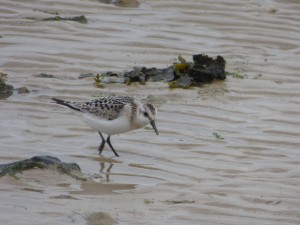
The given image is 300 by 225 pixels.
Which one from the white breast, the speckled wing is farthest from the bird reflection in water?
the speckled wing

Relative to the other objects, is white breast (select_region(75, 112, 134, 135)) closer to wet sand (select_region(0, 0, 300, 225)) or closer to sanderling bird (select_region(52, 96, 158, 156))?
sanderling bird (select_region(52, 96, 158, 156))

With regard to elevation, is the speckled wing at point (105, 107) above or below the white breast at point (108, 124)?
above

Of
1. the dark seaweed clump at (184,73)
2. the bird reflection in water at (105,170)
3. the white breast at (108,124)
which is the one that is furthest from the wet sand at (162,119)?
the white breast at (108,124)

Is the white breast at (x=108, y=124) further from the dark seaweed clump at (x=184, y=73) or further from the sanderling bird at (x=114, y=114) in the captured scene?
the dark seaweed clump at (x=184, y=73)

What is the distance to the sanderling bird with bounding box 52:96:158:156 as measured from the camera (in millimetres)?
9664

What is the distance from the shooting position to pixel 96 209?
750 centimetres

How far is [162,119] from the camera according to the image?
10.7 metres

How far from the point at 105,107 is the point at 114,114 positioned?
0.42 feet

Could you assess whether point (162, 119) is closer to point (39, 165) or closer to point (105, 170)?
point (105, 170)

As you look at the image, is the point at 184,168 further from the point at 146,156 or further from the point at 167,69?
the point at 167,69

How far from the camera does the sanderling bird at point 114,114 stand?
9.66 meters

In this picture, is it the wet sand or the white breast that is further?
the white breast

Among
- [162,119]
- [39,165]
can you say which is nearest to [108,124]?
[162,119]

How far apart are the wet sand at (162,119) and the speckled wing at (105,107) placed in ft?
1.19
